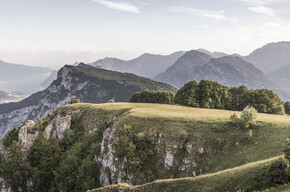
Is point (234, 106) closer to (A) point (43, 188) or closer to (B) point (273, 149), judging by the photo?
(B) point (273, 149)

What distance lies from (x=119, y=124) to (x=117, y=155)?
979 cm

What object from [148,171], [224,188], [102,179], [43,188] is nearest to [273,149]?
[224,188]

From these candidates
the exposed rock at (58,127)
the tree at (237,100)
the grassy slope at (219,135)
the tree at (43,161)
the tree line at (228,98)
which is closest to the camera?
the grassy slope at (219,135)

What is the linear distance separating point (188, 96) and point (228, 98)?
783 inches

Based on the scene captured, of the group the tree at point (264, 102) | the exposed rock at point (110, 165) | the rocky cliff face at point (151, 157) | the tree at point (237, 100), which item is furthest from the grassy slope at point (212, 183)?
the tree at point (237, 100)

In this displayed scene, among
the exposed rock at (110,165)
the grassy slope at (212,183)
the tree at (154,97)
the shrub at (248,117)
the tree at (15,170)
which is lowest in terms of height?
the tree at (15,170)

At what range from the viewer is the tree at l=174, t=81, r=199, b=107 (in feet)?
276

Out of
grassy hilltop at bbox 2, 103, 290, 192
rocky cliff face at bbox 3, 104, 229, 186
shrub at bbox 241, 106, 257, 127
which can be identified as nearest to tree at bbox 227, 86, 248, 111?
grassy hilltop at bbox 2, 103, 290, 192

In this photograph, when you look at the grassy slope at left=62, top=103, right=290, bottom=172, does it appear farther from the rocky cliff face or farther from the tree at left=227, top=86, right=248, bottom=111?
the tree at left=227, top=86, right=248, bottom=111

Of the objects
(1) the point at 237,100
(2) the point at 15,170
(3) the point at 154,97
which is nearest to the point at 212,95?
(1) the point at 237,100

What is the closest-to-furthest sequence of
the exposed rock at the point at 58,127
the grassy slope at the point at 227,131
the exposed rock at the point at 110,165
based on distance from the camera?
the grassy slope at the point at 227,131
the exposed rock at the point at 110,165
the exposed rock at the point at 58,127

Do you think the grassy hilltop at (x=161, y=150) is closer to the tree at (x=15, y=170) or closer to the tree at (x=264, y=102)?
the tree at (x=15, y=170)

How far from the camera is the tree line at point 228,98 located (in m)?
75.2

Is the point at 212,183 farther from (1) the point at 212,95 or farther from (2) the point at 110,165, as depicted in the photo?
(1) the point at 212,95
